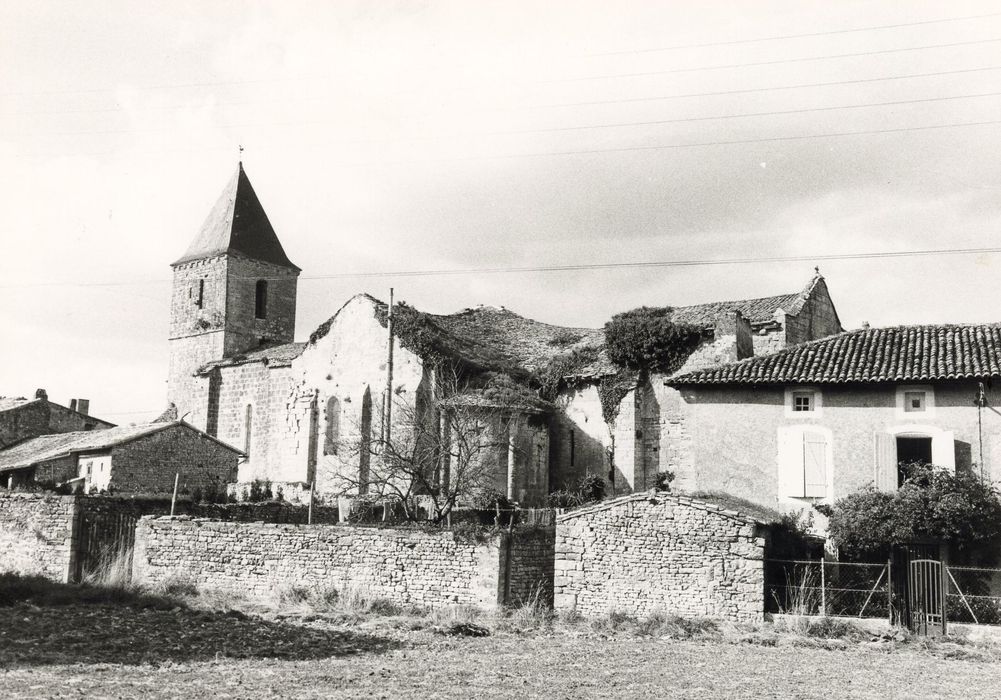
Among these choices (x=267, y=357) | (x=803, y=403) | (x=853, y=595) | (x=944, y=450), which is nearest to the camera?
(x=853, y=595)

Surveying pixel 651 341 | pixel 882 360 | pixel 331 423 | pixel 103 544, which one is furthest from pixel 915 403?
pixel 331 423

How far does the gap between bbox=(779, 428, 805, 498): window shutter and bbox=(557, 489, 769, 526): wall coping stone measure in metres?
3.72

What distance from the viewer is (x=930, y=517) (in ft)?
65.4

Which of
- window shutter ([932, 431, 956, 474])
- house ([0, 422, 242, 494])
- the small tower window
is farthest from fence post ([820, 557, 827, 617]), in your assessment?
the small tower window

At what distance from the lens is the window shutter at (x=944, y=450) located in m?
21.2

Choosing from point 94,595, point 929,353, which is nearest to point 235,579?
point 94,595

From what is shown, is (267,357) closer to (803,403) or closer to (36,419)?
(36,419)

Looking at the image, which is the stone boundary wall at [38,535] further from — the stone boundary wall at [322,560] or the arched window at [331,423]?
the arched window at [331,423]

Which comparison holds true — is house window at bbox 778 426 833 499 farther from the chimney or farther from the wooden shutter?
the chimney

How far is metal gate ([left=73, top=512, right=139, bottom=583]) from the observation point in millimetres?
21359

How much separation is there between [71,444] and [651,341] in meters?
21.6

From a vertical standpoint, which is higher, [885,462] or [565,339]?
[565,339]

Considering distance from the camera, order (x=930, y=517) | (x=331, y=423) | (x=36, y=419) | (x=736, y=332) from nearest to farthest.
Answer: (x=930, y=517), (x=736, y=332), (x=331, y=423), (x=36, y=419)

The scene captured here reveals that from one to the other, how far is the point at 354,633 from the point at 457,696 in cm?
526
